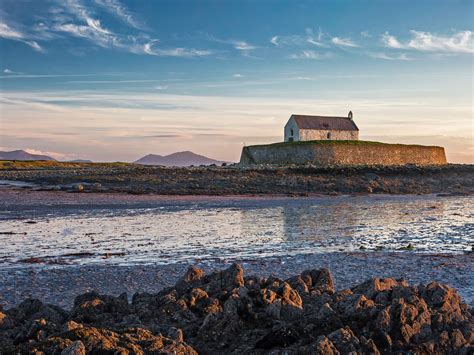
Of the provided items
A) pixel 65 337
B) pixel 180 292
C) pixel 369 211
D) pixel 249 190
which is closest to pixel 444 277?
pixel 180 292

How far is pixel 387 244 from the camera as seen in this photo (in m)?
13.8

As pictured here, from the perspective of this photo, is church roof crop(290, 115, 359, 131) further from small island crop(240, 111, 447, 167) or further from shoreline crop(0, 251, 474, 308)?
shoreline crop(0, 251, 474, 308)

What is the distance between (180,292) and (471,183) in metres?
42.9

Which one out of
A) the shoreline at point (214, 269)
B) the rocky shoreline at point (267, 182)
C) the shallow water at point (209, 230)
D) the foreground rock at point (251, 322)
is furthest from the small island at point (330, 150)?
the foreground rock at point (251, 322)

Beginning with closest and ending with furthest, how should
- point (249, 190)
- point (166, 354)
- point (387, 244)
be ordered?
point (166, 354) < point (387, 244) < point (249, 190)

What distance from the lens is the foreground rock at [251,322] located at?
4.97 m

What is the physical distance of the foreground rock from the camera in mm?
4973

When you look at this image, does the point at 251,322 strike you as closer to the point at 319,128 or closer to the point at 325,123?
the point at 319,128

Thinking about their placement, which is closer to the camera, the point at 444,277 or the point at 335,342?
the point at 335,342

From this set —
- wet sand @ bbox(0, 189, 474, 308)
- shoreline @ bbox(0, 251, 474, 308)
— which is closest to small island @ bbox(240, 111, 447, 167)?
wet sand @ bbox(0, 189, 474, 308)

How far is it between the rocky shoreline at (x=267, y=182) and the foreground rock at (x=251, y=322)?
25.1 metres

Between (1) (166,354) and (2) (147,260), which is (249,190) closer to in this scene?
(2) (147,260)

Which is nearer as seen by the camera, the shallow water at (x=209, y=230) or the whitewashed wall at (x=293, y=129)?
the shallow water at (x=209, y=230)

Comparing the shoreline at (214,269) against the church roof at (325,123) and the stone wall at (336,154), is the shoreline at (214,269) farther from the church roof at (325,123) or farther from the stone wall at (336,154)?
the church roof at (325,123)
